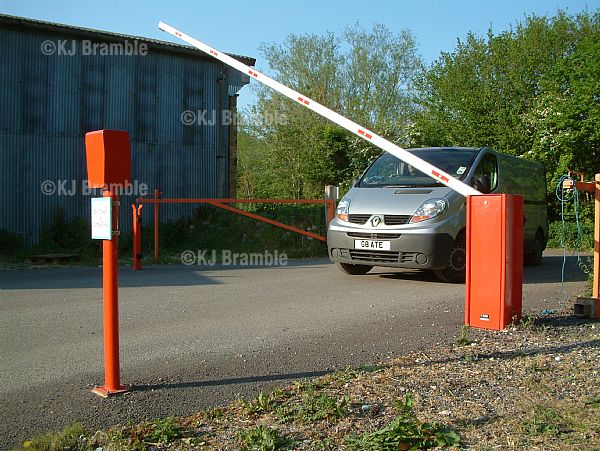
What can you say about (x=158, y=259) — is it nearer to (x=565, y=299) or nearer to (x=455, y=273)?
(x=455, y=273)

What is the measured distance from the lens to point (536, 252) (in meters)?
12.7

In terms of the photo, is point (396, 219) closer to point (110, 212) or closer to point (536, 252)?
point (536, 252)

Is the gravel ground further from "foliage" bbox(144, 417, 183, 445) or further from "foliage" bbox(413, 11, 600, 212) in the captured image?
"foliage" bbox(413, 11, 600, 212)

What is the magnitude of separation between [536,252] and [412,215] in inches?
193

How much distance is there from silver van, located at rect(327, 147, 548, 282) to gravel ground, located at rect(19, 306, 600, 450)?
12.0 ft

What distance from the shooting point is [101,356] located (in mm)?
5262

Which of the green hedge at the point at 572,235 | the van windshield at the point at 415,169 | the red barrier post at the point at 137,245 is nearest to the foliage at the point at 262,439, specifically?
the van windshield at the point at 415,169

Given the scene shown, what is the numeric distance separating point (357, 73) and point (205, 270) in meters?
25.7

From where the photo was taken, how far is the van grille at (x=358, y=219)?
934cm

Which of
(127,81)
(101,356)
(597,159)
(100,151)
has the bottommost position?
(101,356)

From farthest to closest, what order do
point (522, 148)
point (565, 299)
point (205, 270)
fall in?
point (522, 148) < point (205, 270) < point (565, 299)

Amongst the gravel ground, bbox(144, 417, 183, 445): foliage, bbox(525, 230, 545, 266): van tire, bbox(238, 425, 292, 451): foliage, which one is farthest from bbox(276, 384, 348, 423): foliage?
bbox(525, 230, 545, 266): van tire

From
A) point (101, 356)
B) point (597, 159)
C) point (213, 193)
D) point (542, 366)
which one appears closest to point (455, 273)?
point (542, 366)

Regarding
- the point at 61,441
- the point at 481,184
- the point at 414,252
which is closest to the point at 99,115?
the point at 481,184
